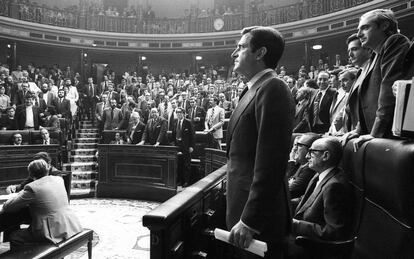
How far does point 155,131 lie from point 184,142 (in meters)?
0.71

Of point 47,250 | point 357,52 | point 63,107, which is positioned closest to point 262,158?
point 357,52

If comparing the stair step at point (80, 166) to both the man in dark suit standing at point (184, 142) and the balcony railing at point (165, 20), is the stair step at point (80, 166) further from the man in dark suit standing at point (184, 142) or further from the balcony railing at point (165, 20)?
the balcony railing at point (165, 20)

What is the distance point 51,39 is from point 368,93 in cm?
1502

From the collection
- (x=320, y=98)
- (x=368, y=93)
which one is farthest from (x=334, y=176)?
(x=320, y=98)

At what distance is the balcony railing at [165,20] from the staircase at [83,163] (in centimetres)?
600

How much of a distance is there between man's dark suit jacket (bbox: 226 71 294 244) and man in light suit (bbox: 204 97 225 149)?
6067mm

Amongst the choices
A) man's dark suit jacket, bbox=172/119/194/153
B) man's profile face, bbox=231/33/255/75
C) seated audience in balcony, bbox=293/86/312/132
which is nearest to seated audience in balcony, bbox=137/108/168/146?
man's dark suit jacket, bbox=172/119/194/153

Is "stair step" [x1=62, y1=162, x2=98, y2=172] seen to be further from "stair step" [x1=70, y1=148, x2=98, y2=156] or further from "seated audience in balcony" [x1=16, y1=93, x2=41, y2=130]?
"seated audience in balcony" [x1=16, y1=93, x2=41, y2=130]

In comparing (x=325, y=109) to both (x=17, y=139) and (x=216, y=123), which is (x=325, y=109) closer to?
(x=216, y=123)

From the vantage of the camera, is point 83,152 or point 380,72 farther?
point 83,152

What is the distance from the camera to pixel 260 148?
1254mm

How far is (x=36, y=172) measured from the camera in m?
3.42

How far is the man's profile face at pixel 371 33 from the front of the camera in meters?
2.11

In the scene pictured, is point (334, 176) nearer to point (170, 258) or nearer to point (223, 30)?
point (170, 258)
